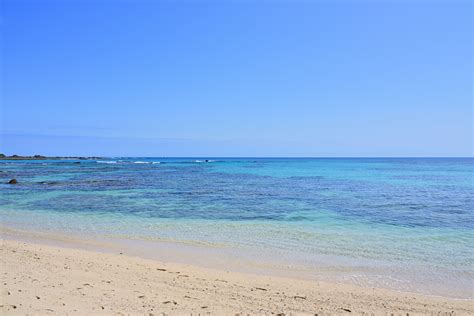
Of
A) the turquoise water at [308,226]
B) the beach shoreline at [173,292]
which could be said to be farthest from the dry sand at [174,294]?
the turquoise water at [308,226]

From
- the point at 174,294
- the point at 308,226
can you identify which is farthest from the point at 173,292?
the point at 308,226

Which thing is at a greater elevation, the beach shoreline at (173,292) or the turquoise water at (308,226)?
the beach shoreline at (173,292)

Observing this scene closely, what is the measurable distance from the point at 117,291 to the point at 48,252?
13.5 ft

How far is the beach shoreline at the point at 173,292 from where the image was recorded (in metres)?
5.32

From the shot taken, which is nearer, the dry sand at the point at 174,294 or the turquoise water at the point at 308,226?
the dry sand at the point at 174,294

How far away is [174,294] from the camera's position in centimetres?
601

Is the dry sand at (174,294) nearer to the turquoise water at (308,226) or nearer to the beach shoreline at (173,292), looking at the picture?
the beach shoreline at (173,292)

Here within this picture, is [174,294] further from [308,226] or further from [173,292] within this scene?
[308,226]

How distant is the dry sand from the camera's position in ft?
17.3

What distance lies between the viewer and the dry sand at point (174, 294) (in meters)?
5.27

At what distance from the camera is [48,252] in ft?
29.4

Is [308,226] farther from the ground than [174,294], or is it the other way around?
[174,294]

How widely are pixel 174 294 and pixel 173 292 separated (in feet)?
0.38

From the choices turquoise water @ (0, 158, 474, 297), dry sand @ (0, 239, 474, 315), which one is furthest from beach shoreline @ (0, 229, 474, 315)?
turquoise water @ (0, 158, 474, 297)
